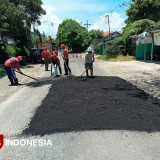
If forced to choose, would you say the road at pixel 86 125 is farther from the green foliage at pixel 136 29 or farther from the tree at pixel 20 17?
the green foliage at pixel 136 29

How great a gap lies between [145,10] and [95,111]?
38.0m

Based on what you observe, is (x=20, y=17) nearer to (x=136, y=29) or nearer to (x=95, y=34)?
(x=136, y=29)

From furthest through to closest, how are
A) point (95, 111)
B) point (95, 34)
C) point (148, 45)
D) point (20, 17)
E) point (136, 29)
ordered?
1. point (95, 34)
2. point (136, 29)
3. point (148, 45)
4. point (20, 17)
5. point (95, 111)

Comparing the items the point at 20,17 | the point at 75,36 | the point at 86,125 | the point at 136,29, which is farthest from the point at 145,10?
the point at 86,125

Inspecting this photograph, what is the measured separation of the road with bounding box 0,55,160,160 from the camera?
5.39 meters

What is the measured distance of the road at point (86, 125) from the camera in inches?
212

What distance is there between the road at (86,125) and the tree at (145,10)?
33792 mm

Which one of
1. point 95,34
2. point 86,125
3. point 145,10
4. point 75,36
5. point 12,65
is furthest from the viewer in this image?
point 95,34

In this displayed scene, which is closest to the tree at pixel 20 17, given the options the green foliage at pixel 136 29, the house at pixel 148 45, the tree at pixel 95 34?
the green foliage at pixel 136 29

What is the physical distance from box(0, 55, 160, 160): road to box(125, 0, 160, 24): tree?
33.8 m

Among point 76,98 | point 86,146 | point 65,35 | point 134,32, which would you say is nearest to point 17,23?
point 134,32

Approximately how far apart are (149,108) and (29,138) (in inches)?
146

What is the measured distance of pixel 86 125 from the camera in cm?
675

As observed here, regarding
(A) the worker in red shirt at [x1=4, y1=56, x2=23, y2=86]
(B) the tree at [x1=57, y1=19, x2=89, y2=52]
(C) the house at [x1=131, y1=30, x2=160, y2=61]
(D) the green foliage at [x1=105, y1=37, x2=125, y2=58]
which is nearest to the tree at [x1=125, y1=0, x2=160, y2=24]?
(D) the green foliage at [x1=105, y1=37, x2=125, y2=58]
